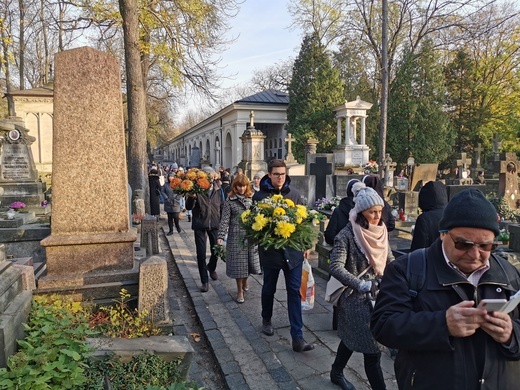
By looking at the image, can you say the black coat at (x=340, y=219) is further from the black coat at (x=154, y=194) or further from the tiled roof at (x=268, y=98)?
the tiled roof at (x=268, y=98)

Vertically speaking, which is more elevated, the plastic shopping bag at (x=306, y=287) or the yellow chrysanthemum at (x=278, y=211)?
the yellow chrysanthemum at (x=278, y=211)

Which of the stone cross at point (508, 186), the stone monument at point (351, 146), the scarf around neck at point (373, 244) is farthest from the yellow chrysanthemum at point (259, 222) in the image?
the stone monument at point (351, 146)

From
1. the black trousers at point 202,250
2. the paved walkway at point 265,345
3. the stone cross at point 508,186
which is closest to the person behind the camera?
the paved walkway at point 265,345

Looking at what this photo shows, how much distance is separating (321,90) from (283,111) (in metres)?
5.20

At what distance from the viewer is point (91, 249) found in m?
4.49

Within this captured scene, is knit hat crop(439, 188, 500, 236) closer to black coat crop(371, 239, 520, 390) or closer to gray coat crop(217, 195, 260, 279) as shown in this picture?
black coat crop(371, 239, 520, 390)

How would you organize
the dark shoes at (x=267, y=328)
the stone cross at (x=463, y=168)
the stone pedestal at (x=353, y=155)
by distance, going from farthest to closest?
1. the stone pedestal at (x=353, y=155)
2. the stone cross at (x=463, y=168)
3. the dark shoes at (x=267, y=328)

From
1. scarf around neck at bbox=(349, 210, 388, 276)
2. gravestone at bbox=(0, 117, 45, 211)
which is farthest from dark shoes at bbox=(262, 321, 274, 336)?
gravestone at bbox=(0, 117, 45, 211)

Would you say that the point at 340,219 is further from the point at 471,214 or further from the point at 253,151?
the point at 253,151

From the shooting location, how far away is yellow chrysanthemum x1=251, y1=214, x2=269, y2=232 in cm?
422

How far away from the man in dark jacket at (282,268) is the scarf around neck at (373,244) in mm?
1112

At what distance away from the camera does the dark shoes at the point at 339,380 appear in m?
3.41

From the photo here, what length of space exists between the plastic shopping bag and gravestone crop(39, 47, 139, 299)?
1.98m

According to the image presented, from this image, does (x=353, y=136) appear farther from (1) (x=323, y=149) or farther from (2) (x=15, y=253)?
(2) (x=15, y=253)
